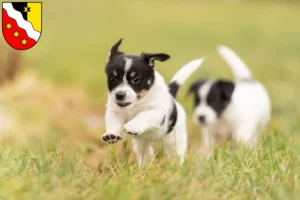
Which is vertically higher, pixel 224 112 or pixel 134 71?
pixel 134 71

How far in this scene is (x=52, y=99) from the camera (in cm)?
812

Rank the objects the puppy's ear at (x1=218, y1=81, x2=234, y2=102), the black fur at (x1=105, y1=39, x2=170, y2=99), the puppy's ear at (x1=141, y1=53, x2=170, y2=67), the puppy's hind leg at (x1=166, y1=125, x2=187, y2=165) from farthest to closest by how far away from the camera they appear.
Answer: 1. the puppy's ear at (x1=218, y1=81, x2=234, y2=102)
2. the puppy's hind leg at (x1=166, y1=125, x2=187, y2=165)
3. the puppy's ear at (x1=141, y1=53, x2=170, y2=67)
4. the black fur at (x1=105, y1=39, x2=170, y2=99)

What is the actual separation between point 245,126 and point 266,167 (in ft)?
9.23

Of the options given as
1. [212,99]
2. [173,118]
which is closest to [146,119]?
[173,118]

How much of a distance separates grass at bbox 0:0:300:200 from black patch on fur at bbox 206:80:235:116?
1.91 ft

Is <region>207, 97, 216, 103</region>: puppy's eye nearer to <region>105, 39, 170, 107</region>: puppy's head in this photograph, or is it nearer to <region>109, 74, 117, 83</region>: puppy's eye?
<region>105, 39, 170, 107</region>: puppy's head

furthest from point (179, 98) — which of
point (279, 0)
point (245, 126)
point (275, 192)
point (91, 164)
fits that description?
point (279, 0)

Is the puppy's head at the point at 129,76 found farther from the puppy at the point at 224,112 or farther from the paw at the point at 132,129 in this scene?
the puppy at the point at 224,112

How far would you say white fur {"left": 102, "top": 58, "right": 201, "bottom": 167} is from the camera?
394 centimetres

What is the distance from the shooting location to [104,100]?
886 centimetres

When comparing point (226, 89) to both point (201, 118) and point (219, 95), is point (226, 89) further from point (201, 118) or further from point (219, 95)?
point (201, 118)

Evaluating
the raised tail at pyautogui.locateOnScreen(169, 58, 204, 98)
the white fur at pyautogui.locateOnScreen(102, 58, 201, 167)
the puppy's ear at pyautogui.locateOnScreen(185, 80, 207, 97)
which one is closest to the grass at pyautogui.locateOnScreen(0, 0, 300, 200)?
the white fur at pyautogui.locateOnScreen(102, 58, 201, 167)

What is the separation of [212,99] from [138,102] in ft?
8.19

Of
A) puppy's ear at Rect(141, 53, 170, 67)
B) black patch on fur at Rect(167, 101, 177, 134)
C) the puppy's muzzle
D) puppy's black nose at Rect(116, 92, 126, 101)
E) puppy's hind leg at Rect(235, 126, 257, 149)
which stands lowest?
puppy's hind leg at Rect(235, 126, 257, 149)
